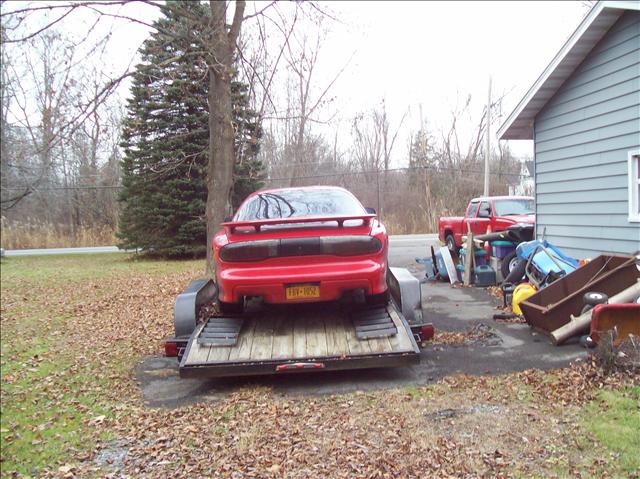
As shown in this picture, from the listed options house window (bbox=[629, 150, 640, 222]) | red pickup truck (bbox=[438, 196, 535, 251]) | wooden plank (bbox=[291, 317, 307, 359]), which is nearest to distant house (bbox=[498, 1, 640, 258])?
house window (bbox=[629, 150, 640, 222])

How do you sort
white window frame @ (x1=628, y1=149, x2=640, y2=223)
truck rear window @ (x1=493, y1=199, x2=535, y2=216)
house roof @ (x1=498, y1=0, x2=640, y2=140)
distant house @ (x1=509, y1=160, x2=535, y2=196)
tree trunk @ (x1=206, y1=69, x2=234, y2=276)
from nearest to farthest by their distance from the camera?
1. white window frame @ (x1=628, y1=149, x2=640, y2=223)
2. house roof @ (x1=498, y1=0, x2=640, y2=140)
3. tree trunk @ (x1=206, y1=69, x2=234, y2=276)
4. truck rear window @ (x1=493, y1=199, x2=535, y2=216)
5. distant house @ (x1=509, y1=160, x2=535, y2=196)

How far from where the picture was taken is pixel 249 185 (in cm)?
1911

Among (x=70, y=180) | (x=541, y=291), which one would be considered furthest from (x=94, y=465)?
(x=70, y=180)

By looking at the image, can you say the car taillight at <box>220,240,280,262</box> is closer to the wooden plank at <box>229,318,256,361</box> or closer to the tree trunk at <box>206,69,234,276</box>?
the wooden plank at <box>229,318,256,361</box>

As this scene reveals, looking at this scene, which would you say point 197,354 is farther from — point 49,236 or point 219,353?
point 49,236

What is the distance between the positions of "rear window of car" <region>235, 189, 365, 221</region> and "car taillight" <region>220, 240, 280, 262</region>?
2.80 feet

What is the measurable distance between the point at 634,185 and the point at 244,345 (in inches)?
260

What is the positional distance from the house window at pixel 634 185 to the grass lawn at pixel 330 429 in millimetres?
4238

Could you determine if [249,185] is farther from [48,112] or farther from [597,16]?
[597,16]

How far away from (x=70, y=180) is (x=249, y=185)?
1585 centimetres

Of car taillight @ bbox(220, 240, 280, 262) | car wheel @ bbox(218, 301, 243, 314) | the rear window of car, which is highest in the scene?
the rear window of car

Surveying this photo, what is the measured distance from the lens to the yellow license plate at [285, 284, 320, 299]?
5.01 m

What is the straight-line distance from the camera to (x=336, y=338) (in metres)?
5.15

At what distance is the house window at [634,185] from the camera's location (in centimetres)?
789
